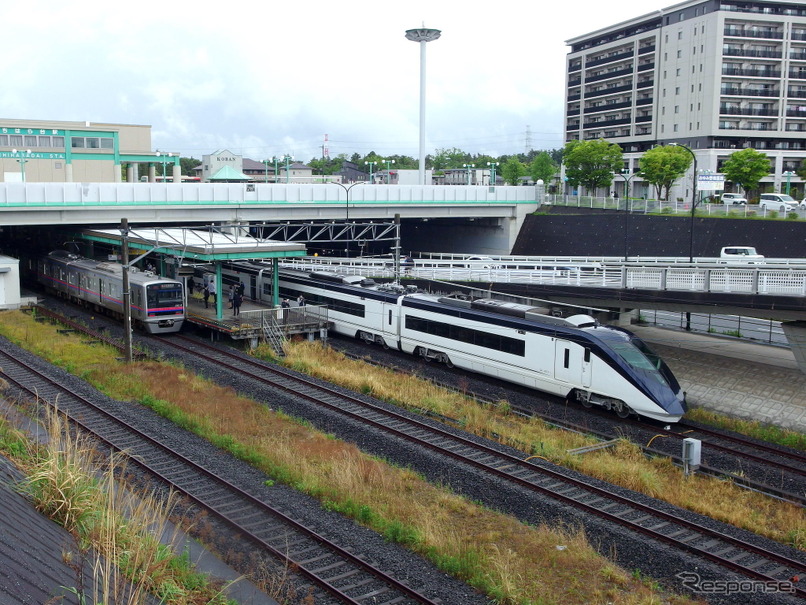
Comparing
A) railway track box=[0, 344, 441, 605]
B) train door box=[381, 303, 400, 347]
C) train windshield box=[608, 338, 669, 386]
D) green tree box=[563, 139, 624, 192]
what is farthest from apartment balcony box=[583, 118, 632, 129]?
railway track box=[0, 344, 441, 605]

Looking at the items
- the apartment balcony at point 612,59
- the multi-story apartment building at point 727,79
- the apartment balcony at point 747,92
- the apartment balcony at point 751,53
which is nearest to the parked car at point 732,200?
the multi-story apartment building at point 727,79

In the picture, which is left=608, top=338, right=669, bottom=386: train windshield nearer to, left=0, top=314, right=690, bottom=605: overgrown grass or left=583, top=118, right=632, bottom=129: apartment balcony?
left=0, top=314, right=690, bottom=605: overgrown grass

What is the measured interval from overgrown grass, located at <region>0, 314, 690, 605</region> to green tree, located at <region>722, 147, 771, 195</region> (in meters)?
46.1

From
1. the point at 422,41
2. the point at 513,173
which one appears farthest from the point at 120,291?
the point at 513,173

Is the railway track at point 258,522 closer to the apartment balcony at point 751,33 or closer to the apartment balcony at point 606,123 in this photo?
the apartment balcony at point 751,33

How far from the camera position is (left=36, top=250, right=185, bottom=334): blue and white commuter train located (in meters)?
28.8

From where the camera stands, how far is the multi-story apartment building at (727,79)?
64.6 meters

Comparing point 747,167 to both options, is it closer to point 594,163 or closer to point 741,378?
point 594,163

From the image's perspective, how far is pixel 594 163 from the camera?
5869 centimetres

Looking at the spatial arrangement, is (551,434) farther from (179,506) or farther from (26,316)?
(26,316)

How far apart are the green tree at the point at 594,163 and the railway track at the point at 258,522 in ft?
156

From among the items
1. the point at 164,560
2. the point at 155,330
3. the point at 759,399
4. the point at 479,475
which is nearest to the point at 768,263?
the point at 759,399

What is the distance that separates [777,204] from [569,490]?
4040cm

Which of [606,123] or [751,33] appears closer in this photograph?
[751,33]
